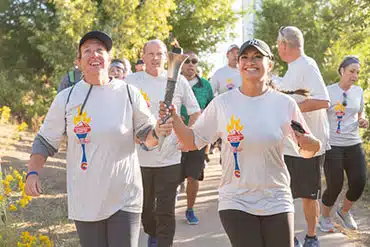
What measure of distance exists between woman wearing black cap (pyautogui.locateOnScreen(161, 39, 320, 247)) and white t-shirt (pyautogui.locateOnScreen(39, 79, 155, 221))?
1.30 feet

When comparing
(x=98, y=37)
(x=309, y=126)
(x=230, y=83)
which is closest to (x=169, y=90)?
(x=98, y=37)

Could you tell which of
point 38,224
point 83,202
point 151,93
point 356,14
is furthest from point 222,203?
point 356,14

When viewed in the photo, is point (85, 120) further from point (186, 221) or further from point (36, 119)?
point (36, 119)

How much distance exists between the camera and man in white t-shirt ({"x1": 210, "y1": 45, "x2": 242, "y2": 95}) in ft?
31.6

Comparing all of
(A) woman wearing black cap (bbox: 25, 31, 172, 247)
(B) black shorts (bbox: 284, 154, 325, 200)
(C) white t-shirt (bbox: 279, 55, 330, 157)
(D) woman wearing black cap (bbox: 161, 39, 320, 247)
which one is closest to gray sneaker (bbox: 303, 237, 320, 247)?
(B) black shorts (bbox: 284, 154, 325, 200)

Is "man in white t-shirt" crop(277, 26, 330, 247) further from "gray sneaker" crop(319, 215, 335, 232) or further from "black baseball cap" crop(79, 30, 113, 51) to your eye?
"black baseball cap" crop(79, 30, 113, 51)

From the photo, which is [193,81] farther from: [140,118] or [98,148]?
[98,148]

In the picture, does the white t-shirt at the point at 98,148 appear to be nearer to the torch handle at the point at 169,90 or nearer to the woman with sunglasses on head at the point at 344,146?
the torch handle at the point at 169,90

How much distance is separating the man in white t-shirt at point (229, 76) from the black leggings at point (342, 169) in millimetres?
2547

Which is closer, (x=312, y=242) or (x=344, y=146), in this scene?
(x=312, y=242)

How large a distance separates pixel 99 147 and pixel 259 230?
1.19 meters

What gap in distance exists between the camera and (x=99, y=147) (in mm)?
4062

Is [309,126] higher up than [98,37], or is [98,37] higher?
[98,37]

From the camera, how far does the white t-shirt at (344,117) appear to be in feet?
24.6
